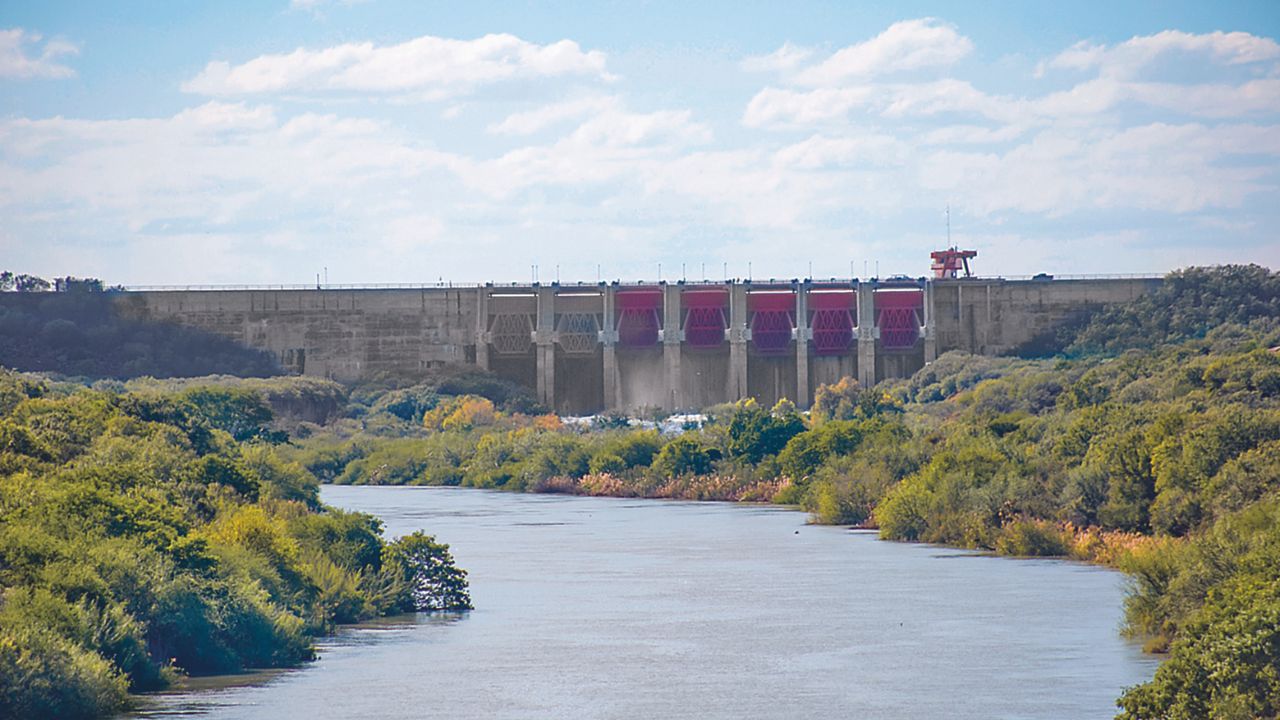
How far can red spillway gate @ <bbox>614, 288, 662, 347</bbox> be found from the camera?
114 m

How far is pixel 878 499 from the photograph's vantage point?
62.4 m

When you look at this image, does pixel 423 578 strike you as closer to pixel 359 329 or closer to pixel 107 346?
pixel 359 329

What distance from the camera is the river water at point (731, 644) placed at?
30.5 meters

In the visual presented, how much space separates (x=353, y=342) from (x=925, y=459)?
187 feet

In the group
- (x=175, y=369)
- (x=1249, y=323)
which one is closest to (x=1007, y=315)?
(x=1249, y=323)

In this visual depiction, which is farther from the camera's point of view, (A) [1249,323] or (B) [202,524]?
(A) [1249,323]

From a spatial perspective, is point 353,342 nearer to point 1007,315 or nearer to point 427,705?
point 1007,315

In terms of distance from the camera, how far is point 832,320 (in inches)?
4473

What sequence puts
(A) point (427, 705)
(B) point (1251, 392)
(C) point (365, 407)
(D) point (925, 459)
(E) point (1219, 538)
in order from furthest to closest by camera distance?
1. (C) point (365, 407)
2. (D) point (925, 459)
3. (B) point (1251, 392)
4. (E) point (1219, 538)
5. (A) point (427, 705)

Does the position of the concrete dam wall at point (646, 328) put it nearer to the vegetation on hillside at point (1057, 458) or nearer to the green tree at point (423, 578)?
the vegetation on hillside at point (1057, 458)

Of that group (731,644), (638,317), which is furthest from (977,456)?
(638,317)

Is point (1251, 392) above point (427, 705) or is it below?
above

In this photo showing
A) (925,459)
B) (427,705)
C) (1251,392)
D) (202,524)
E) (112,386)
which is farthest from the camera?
(112,386)

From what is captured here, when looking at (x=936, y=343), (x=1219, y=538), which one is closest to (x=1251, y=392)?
(x=1219, y=538)
